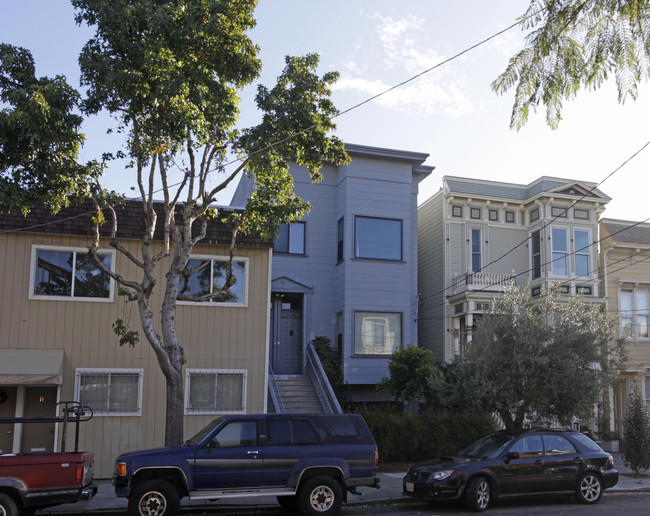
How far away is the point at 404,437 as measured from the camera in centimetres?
1698

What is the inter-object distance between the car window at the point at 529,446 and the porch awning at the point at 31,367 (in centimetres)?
1002

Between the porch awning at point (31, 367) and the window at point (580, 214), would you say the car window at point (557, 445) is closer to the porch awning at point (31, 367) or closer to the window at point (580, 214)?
the porch awning at point (31, 367)

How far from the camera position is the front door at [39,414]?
50.5 ft

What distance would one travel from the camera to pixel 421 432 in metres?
17.1

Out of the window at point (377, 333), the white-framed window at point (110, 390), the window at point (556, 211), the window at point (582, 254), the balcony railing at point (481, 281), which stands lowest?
the white-framed window at point (110, 390)

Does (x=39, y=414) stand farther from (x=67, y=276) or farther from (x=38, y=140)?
(x=38, y=140)

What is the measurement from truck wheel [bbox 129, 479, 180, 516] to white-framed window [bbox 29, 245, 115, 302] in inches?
272

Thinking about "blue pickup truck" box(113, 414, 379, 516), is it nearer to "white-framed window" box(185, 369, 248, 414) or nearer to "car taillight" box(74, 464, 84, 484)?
"car taillight" box(74, 464, 84, 484)

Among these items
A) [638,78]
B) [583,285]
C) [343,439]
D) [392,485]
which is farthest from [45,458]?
[583,285]

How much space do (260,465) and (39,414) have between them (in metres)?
7.71

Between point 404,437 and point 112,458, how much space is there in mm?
7324

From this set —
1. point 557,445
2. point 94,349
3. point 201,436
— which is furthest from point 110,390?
point 557,445

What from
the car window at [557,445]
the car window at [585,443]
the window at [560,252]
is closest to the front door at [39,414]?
the car window at [557,445]

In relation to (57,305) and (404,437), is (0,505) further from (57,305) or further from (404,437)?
(404,437)
